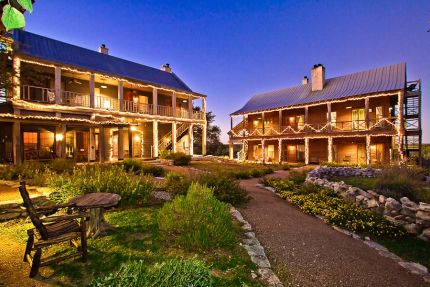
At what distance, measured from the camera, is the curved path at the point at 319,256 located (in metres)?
3.57

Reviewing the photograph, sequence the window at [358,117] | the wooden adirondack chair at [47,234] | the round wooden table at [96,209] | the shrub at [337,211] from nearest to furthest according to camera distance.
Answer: the wooden adirondack chair at [47,234]
the round wooden table at [96,209]
the shrub at [337,211]
the window at [358,117]

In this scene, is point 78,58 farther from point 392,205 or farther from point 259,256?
point 392,205

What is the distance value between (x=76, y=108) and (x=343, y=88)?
21.6 metres

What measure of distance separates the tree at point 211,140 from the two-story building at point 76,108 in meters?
10.3

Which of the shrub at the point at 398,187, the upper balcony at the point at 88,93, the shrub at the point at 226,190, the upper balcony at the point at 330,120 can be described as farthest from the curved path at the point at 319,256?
the upper balcony at the point at 330,120

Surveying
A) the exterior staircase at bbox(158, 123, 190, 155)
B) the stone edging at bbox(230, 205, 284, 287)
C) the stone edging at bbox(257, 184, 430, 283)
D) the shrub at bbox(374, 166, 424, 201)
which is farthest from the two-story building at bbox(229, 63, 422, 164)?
the stone edging at bbox(230, 205, 284, 287)

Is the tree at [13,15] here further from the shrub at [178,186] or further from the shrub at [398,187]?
the shrub at [398,187]

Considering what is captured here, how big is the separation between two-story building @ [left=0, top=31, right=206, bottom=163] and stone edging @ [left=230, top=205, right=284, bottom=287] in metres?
11.6

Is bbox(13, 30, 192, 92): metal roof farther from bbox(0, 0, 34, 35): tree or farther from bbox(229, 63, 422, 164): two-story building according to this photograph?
bbox(0, 0, 34, 35): tree

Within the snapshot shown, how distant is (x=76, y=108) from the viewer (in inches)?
601

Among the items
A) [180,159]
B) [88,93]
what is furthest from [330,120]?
[88,93]

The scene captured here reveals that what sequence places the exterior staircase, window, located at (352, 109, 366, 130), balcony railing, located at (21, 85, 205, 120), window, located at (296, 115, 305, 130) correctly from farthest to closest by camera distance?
window, located at (296, 115, 305, 130)
the exterior staircase
window, located at (352, 109, 366, 130)
balcony railing, located at (21, 85, 205, 120)

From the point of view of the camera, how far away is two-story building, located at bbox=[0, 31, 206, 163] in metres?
13.3

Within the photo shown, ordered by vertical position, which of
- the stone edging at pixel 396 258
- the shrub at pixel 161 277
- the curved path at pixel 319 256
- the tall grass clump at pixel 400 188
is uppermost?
the shrub at pixel 161 277
